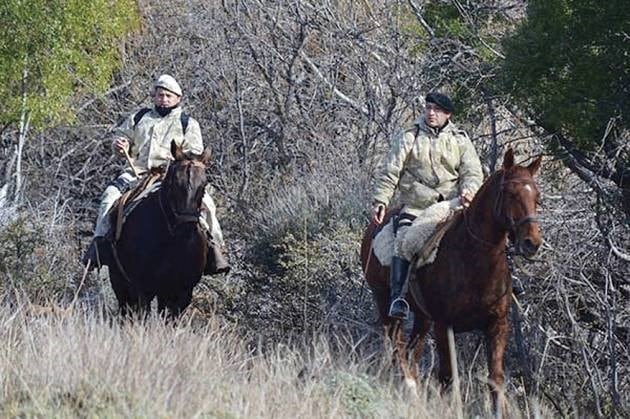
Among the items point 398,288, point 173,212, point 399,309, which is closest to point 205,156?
point 173,212

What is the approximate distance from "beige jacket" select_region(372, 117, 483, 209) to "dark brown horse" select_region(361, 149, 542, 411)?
0.70 metres

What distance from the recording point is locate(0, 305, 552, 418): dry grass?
849cm

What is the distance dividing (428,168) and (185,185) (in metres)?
2.23

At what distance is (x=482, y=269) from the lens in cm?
1196

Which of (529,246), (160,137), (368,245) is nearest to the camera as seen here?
(529,246)

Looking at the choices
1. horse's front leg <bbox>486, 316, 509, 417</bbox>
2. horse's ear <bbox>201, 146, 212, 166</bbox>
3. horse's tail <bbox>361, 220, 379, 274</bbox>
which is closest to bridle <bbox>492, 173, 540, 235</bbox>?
horse's front leg <bbox>486, 316, 509, 417</bbox>

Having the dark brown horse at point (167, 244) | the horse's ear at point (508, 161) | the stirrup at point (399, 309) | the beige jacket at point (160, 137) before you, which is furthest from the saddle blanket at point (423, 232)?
the beige jacket at point (160, 137)

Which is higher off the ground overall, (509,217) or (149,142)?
(149,142)

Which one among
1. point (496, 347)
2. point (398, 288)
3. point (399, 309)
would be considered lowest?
point (496, 347)

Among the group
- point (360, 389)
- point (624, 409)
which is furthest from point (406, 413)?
point (624, 409)

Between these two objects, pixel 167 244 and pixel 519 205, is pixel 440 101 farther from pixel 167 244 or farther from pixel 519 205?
pixel 167 244

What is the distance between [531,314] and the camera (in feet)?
47.2

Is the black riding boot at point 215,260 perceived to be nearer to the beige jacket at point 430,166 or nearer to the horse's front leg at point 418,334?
the beige jacket at point 430,166

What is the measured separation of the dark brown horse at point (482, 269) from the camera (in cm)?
1138
